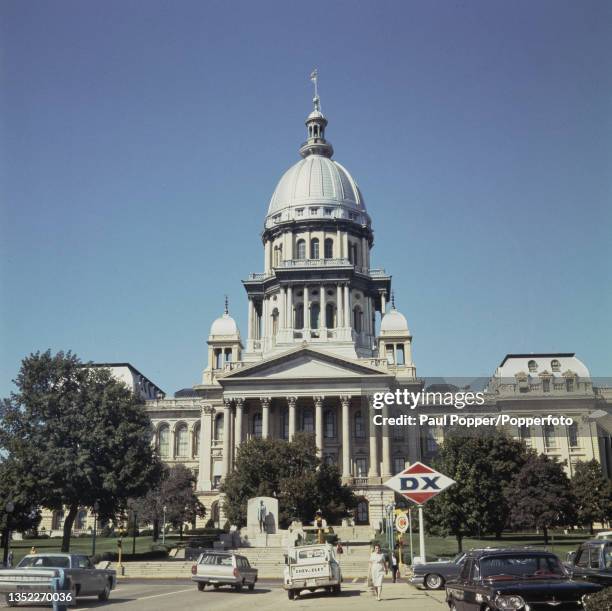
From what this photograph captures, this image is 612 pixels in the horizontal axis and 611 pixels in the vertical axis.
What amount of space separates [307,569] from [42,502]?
3459 centimetres

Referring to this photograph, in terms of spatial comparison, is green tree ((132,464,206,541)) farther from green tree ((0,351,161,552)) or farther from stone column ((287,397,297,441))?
green tree ((0,351,161,552))

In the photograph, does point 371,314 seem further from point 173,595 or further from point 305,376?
point 173,595

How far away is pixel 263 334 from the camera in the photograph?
361 feet

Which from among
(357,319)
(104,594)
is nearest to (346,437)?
(357,319)

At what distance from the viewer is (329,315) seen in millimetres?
105375

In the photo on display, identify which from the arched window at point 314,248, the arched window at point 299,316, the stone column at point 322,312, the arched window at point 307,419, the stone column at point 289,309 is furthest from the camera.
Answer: the arched window at point 314,248

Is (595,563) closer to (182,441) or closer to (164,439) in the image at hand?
(182,441)

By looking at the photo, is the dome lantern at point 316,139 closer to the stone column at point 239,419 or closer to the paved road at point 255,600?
the stone column at point 239,419

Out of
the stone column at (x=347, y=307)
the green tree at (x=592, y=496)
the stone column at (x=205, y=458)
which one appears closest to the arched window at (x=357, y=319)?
the stone column at (x=347, y=307)

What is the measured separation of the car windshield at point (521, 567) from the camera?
1497cm

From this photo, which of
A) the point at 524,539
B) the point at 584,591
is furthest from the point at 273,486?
the point at 584,591

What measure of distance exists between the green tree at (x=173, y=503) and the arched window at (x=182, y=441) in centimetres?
1915

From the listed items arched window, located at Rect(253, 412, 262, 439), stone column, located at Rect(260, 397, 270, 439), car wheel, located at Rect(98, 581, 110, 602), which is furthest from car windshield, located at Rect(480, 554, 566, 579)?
arched window, located at Rect(253, 412, 262, 439)

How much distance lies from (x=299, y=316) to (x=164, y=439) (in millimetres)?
27233
